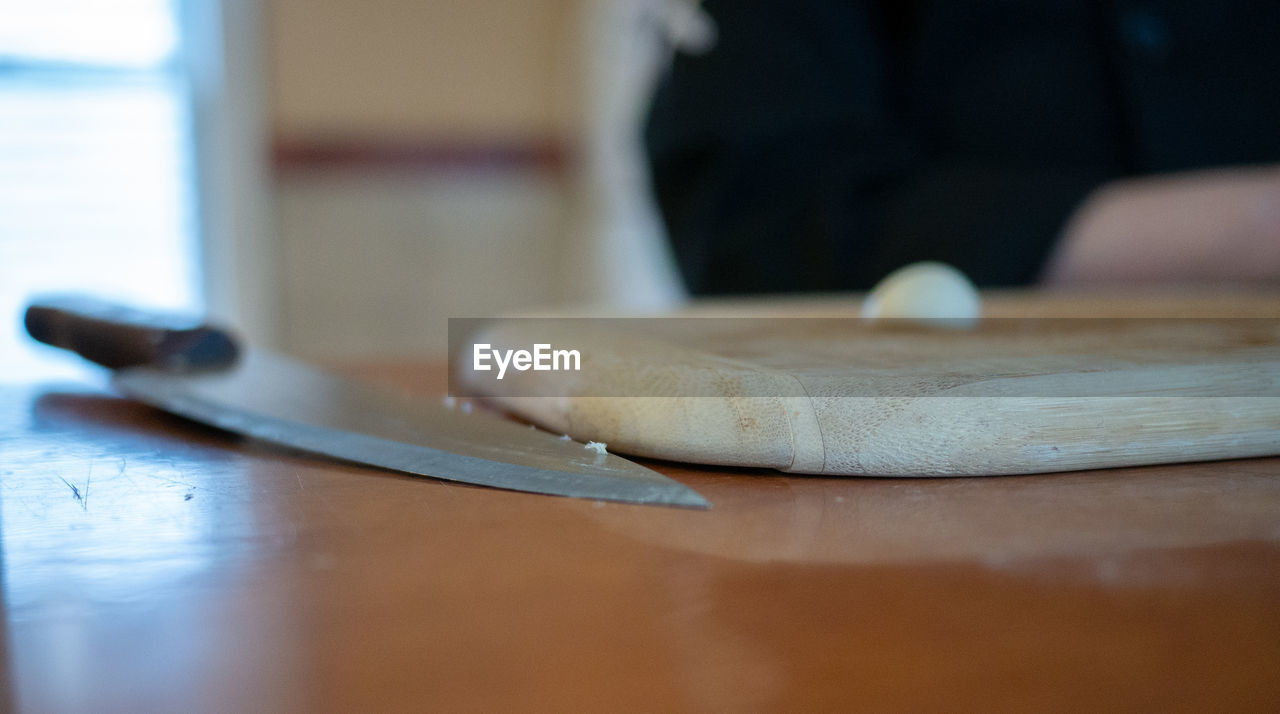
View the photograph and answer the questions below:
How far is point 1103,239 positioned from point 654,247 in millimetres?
1470

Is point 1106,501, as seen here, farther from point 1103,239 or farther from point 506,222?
point 506,222

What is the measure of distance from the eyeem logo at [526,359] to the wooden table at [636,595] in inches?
4.4

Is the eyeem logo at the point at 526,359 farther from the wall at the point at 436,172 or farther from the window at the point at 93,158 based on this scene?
the window at the point at 93,158

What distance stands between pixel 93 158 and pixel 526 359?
2180 mm

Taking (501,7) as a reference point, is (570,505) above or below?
below

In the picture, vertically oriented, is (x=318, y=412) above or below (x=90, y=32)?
below

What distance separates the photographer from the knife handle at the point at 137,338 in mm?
483

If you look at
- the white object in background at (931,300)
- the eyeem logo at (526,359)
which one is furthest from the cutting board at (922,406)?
the white object in background at (931,300)

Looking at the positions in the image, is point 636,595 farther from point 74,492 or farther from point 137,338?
point 137,338

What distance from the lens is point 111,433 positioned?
0.41 m

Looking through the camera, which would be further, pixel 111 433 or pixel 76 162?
pixel 76 162

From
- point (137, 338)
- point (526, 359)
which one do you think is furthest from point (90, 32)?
point (526, 359)

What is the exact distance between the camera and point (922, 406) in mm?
325

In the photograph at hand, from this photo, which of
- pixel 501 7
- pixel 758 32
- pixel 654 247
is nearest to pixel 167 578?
pixel 758 32
